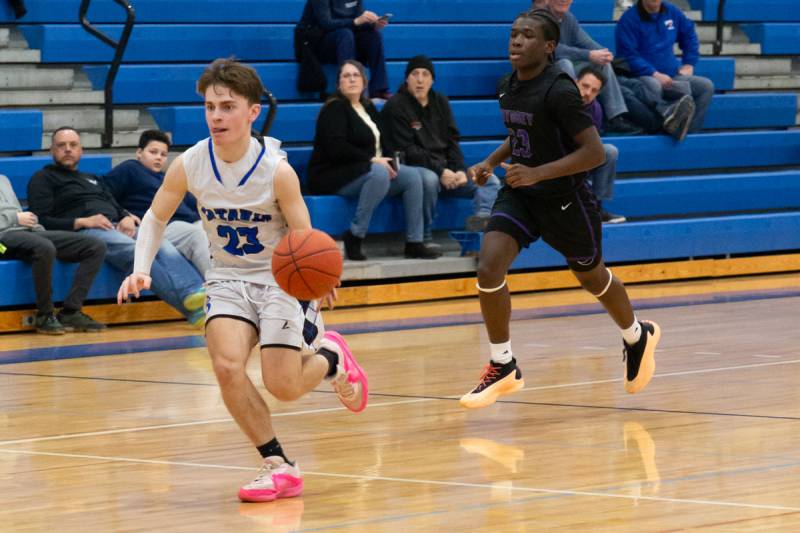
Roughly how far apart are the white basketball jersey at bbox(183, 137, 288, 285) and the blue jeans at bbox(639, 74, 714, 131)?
27.5 feet

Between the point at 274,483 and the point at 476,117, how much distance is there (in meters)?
8.19

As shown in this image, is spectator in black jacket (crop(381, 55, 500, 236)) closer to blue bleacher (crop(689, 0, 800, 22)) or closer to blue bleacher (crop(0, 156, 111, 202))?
blue bleacher (crop(0, 156, 111, 202))

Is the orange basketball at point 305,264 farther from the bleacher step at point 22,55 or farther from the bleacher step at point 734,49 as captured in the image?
the bleacher step at point 734,49

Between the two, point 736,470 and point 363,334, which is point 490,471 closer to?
point 736,470

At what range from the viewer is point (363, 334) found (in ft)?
30.3

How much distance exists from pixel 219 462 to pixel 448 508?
1173 millimetres

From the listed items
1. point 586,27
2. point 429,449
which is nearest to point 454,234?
point 586,27

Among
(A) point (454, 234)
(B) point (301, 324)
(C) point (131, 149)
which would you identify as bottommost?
(A) point (454, 234)

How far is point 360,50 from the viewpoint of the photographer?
11.9m

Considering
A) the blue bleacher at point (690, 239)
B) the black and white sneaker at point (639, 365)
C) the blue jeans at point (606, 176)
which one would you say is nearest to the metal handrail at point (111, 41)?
the blue bleacher at point (690, 239)

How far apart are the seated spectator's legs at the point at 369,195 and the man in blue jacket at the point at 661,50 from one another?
3.25m

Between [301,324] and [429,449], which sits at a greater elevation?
[301,324]

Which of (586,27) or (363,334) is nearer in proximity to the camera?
(363,334)

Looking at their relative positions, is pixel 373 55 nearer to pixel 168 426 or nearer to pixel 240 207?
pixel 168 426
